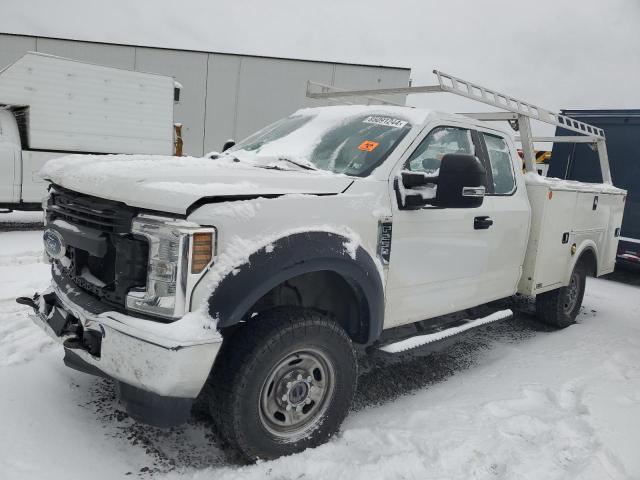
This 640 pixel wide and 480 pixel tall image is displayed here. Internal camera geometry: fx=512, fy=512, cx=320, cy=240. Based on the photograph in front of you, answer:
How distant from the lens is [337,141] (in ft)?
11.6

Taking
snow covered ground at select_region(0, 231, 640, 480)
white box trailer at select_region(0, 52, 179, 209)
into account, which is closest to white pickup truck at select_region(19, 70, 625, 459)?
snow covered ground at select_region(0, 231, 640, 480)

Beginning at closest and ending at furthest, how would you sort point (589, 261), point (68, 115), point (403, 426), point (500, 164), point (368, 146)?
point (403, 426) → point (368, 146) → point (500, 164) → point (589, 261) → point (68, 115)

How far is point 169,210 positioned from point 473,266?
2.44 m

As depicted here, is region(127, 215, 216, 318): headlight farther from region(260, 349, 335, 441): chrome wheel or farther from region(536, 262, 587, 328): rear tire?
region(536, 262, 587, 328): rear tire

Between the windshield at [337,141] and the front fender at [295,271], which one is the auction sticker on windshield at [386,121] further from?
the front fender at [295,271]

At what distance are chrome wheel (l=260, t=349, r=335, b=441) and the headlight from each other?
638 millimetres

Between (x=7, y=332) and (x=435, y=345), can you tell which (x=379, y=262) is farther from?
(x=7, y=332)

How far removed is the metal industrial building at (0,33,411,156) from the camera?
1828cm

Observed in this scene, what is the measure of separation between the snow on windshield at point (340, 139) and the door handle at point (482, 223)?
2.76 feet

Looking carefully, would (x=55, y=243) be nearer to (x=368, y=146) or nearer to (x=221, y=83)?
(x=368, y=146)

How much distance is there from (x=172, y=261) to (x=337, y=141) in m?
1.71

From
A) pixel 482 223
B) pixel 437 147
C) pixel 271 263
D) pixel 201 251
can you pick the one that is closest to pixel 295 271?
pixel 271 263

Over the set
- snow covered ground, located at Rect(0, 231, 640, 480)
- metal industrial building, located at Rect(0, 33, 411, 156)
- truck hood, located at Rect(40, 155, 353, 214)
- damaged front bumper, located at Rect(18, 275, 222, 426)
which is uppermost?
metal industrial building, located at Rect(0, 33, 411, 156)

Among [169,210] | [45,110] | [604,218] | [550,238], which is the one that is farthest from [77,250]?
[45,110]
